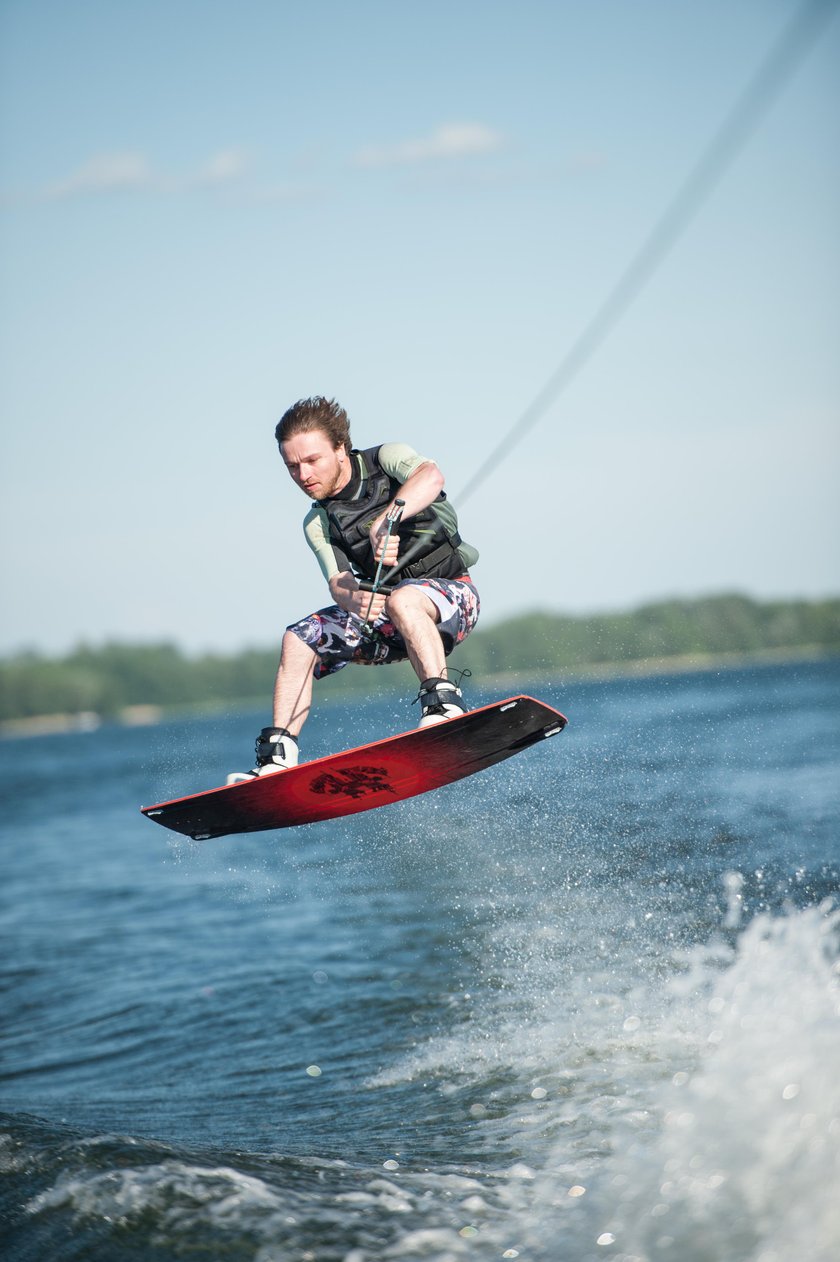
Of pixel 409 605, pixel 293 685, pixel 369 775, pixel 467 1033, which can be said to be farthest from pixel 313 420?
pixel 467 1033

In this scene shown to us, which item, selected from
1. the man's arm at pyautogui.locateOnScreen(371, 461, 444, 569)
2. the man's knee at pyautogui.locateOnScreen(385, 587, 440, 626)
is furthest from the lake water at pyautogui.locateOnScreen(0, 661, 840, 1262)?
the man's arm at pyautogui.locateOnScreen(371, 461, 444, 569)

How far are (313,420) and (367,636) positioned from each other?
1.16 metres

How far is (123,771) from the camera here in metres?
49.9

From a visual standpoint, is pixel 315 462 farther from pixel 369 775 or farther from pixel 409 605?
pixel 369 775

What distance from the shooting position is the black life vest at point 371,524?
6.04m

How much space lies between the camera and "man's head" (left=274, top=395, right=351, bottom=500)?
5.84 meters

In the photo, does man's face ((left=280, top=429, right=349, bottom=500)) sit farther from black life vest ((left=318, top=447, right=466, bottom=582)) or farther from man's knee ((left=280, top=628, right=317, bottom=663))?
man's knee ((left=280, top=628, right=317, bottom=663))

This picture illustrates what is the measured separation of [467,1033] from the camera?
23.8ft

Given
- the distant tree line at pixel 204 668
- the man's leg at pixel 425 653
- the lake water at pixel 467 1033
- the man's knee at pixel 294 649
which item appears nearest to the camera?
the lake water at pixel 467 1033

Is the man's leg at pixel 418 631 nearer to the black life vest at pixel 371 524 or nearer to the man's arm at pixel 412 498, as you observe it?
the man's arm at pixel 412 498

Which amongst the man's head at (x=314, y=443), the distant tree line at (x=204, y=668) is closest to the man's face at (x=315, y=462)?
the man's head at (x=314, y=443)

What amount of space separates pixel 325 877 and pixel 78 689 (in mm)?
123542

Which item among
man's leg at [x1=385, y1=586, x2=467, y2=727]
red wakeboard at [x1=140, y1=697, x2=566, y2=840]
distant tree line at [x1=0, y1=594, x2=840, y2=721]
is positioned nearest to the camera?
man's leg at [x1=385, y1=586, x2=467, y2=727]

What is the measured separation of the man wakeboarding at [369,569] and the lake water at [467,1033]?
1.04m
